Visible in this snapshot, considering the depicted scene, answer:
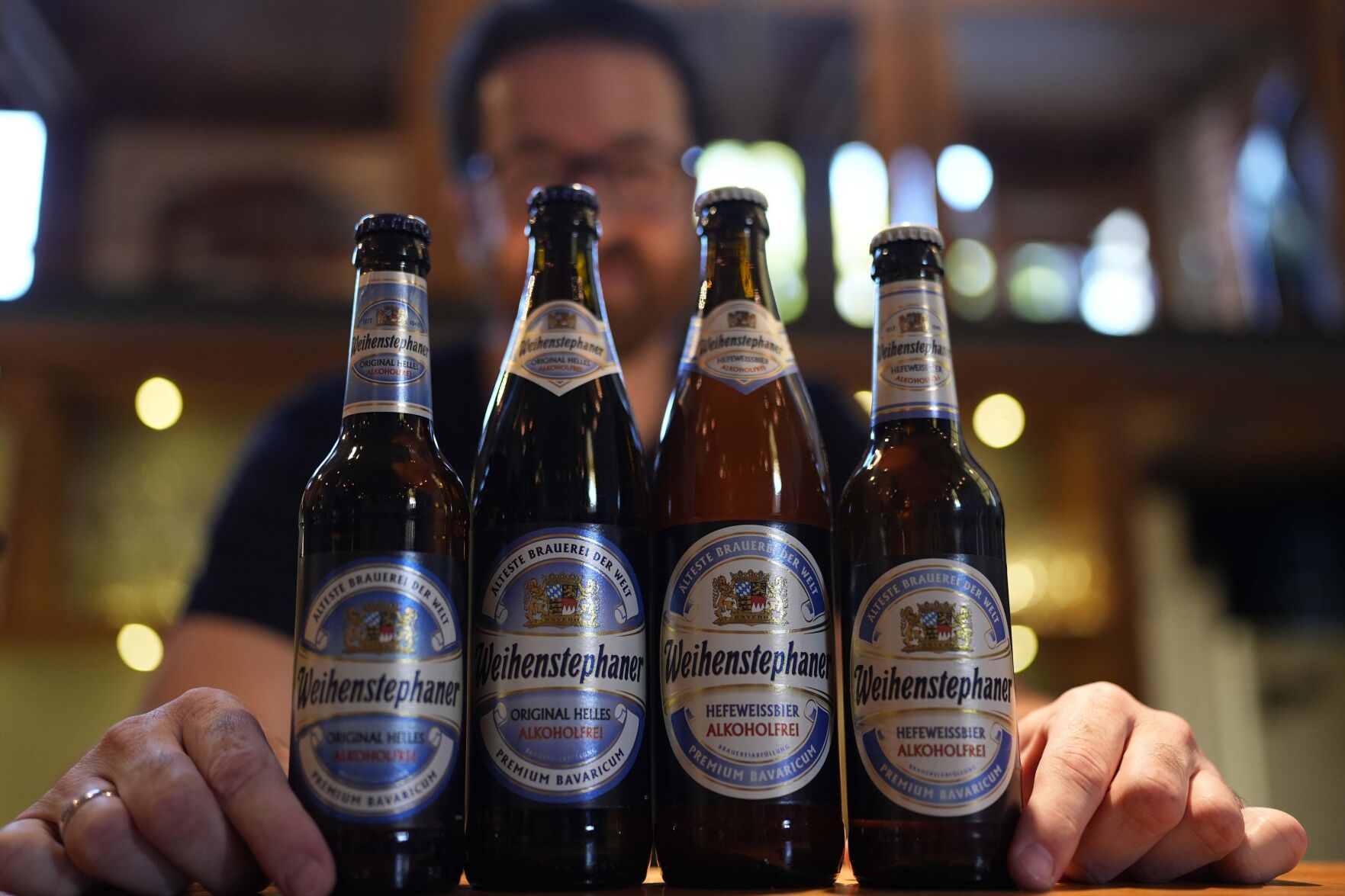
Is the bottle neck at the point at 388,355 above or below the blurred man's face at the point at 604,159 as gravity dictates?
below

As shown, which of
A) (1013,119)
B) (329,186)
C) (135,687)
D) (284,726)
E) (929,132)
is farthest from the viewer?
(1013,119)

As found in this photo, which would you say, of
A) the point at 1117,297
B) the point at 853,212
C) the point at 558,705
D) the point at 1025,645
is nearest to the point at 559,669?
the point at 558,705

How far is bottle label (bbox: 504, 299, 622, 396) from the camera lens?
0.76 meters

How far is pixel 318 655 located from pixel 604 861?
0.19m

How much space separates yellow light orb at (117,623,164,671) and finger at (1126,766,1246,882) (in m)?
2.59

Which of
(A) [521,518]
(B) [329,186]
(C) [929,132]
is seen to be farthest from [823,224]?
(A) [521,518]

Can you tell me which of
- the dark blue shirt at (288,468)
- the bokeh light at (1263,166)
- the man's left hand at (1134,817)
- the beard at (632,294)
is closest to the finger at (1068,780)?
the man's left hand at (1134,817)

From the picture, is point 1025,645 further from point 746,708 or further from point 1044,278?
point 746,708

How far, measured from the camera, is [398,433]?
70 cm

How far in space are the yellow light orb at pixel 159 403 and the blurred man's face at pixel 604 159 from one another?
69.9 inches

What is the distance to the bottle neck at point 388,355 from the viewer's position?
0.70 metres

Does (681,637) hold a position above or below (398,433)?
below

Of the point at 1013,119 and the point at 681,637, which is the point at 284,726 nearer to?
the point at 681,637

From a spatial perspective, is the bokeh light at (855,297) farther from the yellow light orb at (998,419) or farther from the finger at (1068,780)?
the finger at (1068,780)
